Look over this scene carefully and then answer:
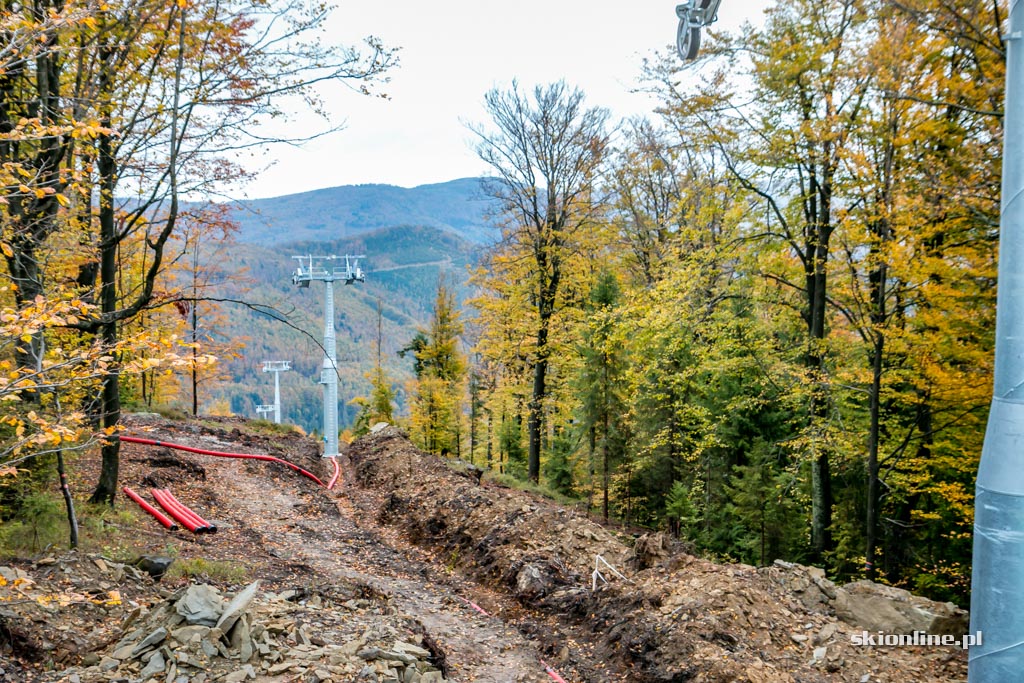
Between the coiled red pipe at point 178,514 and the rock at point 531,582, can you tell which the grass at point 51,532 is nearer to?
the coiled red pipe at point 178,514

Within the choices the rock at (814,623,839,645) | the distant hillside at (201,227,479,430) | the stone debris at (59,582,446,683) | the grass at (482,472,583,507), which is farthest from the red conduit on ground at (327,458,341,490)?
the distant hillside at (201,227,479,430)

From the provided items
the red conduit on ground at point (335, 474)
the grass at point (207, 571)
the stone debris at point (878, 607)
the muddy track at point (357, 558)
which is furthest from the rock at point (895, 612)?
the red conduit on ground at point (335, 474)

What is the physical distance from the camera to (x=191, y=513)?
32.2 ft

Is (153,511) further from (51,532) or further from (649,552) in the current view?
(649,552)

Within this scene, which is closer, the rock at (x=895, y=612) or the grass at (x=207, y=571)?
the rock at (x=895, y=612)

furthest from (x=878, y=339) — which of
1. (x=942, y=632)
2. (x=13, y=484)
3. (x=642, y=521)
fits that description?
(x=13, y=484)

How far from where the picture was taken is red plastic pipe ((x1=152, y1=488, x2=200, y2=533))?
9328 mm

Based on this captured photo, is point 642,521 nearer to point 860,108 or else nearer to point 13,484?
point 860,108

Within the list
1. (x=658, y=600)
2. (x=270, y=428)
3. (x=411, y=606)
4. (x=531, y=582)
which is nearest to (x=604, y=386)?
(x=531, y=582)

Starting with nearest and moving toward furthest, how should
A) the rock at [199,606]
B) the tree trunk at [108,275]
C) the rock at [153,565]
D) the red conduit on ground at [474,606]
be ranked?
the rock at [199,606] → the rock at [153,565] → the tree trunk at [108,275] → the red conduit on ground at [474,606]

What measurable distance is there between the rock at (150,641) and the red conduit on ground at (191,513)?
4.91 m

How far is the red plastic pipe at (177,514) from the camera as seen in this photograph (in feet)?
30.6

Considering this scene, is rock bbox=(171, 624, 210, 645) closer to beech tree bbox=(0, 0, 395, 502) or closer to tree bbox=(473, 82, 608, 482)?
beech tree bbox=(0, 0, 395, 502)

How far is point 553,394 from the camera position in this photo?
1858cm
